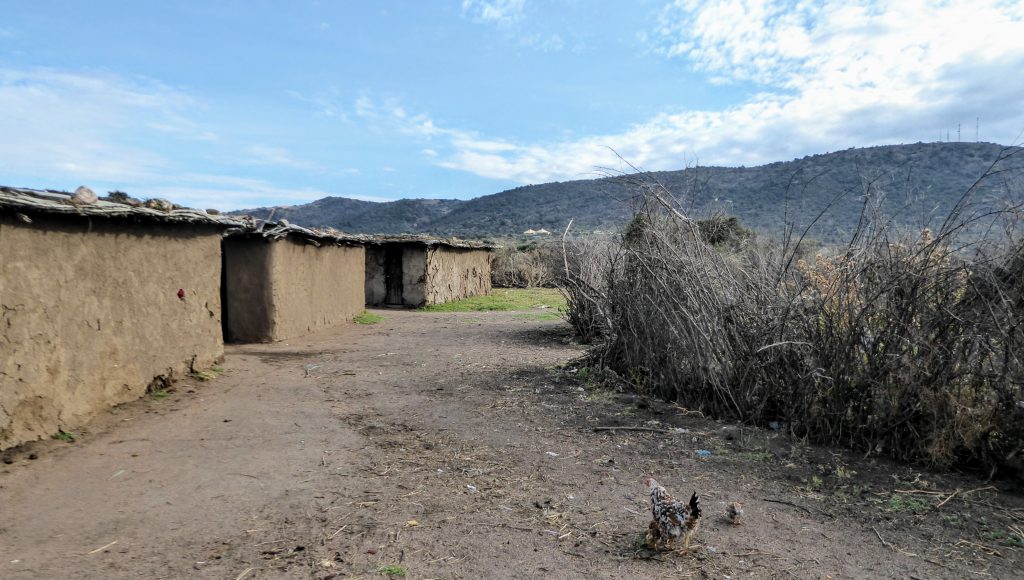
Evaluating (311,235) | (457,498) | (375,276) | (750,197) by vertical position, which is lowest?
(457,498)

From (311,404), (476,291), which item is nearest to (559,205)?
(476,291)

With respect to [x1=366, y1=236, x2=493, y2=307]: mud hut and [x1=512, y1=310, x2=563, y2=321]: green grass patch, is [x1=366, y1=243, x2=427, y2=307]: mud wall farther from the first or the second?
[x1=512, y1=310, x2=563, y2=321]: green grass patch

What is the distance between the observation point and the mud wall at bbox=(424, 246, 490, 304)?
19109 millimetres

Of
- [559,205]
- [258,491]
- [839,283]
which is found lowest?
[258,491]

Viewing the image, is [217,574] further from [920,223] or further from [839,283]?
[920,223]

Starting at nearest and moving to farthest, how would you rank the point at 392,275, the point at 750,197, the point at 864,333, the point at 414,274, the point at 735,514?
the point at 735,514, the point at 864,333, the point at 414,274, the point at 392,275, the point at 750,197

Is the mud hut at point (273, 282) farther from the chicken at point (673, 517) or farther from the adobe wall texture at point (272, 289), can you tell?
the chicken at point (673, 517)

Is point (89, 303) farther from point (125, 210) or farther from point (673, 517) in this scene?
point (673, 517)

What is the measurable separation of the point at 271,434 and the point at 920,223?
5.18m

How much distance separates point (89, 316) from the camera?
5469 millimetres

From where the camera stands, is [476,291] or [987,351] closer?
[987,351]

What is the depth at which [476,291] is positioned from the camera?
23828 mm

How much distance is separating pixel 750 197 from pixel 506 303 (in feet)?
87.0

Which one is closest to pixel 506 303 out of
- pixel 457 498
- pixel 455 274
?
pixel 455 274
